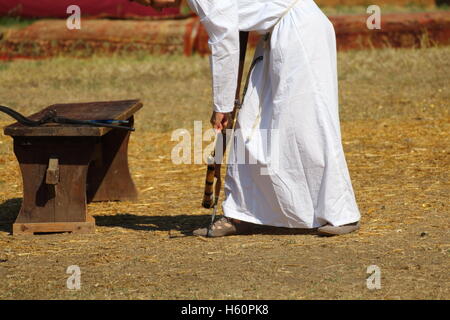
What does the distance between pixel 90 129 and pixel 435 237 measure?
2.07 metres

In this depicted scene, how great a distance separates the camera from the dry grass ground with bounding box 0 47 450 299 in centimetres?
→ 431

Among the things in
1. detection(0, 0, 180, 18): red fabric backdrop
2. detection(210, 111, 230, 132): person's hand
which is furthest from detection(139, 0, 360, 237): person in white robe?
detection(0, 0, 180, 18): red fabric backdrop

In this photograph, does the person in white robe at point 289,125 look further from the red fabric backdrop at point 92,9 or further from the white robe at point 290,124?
the red fabric backdrop at point 92,9

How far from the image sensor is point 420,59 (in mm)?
11406

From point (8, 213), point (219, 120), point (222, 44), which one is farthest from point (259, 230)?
point (8, 213)

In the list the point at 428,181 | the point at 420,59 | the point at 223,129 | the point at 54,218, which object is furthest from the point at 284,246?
the point at 420,59

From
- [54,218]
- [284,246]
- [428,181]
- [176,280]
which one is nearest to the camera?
[176,280]

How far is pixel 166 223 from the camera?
5.85 metres

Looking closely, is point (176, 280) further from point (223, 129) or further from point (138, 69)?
point (138, 69)

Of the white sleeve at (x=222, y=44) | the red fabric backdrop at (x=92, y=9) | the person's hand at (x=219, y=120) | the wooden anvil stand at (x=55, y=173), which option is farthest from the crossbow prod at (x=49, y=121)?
the red fabric backdrop at (x=92, y=9)

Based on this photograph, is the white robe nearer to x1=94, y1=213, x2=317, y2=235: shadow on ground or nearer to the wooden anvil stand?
x1=94, y1=213, x2=317, y2=235: shadow on ground

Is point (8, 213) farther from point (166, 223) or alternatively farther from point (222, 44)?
point (222, 44)

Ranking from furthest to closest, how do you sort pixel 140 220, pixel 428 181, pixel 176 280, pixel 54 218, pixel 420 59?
1. pixel 420 59
2. pixel 428 181
3. pixel 140 220
4. pixel 54 218
5. pixel 176 280

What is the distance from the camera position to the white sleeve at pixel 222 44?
189 inches
